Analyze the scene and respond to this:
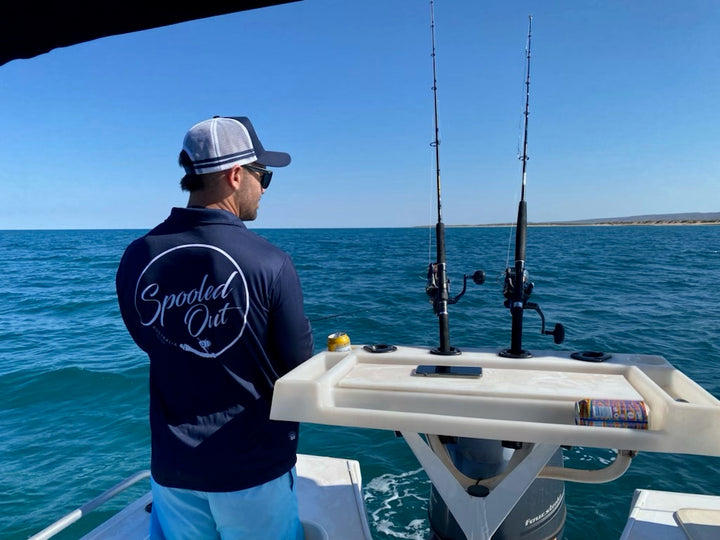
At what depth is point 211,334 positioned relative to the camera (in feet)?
4.39

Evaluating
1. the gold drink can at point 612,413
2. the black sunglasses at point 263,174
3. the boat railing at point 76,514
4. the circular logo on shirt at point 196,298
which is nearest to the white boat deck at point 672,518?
the gold drink can at point 612,413

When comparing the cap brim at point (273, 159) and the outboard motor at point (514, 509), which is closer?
the cap brim at point (273, 159)

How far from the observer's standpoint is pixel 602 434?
123cm

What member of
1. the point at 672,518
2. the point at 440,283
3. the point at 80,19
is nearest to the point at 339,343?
→ the point at 440,283

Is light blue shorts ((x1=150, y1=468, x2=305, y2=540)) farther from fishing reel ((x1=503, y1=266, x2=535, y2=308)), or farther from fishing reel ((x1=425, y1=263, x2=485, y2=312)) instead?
fishing reel ((x1=503, y1=266, x2=535, y2=308))

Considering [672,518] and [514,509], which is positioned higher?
[514,509]

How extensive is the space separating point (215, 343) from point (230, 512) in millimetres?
516

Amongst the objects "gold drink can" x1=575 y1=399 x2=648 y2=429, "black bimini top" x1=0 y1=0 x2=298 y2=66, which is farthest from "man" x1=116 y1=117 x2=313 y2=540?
"gold drink can" x1=575 y1=399 x2=648 y2=429

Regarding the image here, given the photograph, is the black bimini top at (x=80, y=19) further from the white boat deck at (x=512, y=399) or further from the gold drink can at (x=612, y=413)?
the gold drink can at (x=612, y=413)

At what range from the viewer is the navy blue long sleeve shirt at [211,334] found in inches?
52.3

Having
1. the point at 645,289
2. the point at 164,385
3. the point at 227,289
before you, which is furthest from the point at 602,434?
the point at 645,289

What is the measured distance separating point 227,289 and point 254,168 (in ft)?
1.51

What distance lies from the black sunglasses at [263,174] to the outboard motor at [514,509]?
1.37 metres

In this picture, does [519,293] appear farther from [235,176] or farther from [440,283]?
[235,176]
